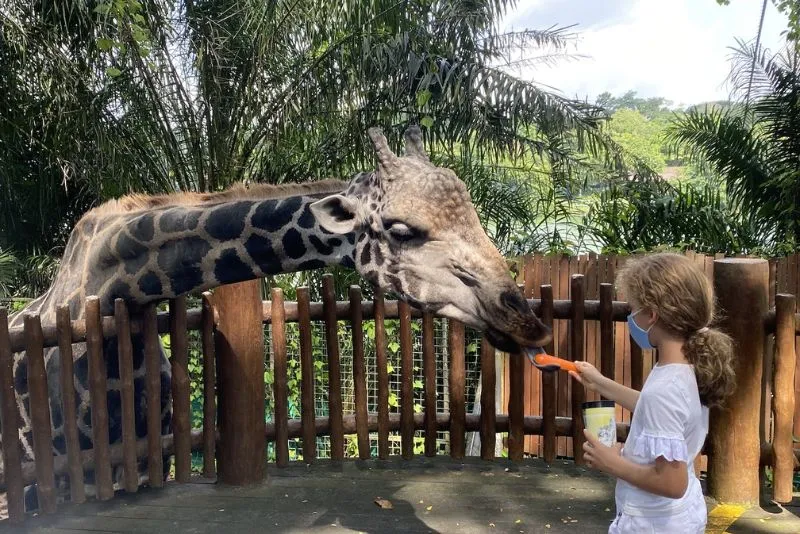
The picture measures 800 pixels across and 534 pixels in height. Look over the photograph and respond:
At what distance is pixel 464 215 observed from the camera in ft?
9.73

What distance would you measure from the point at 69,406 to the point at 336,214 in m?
1.63

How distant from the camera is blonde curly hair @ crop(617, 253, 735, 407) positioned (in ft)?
6.64

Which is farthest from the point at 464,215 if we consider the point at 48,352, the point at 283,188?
the point at 48,352

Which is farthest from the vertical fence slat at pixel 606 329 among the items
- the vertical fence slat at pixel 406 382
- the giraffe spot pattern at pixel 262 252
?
the giraffe spot pattern at pixel 262 252

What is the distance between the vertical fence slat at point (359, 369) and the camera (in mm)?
4156

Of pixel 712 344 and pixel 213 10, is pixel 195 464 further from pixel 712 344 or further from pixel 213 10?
pixel 712 344

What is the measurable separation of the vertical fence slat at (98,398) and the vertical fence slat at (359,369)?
138 cm

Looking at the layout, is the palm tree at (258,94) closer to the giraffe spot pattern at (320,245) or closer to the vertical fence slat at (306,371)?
the vertical fence slat at (306,371)

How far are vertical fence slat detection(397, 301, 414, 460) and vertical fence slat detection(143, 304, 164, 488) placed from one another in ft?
4.52

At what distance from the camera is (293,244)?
3133 millimetres

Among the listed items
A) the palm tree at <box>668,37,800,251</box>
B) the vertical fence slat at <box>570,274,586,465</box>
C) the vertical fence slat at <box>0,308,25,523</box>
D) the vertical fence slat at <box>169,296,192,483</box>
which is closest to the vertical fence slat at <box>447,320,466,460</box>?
the vertical fence slat at <box>570,274,586,465</box>

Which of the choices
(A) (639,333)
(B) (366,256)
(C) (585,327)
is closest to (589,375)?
(A) (639,333)

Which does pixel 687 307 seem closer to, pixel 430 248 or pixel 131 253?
pixel 430 248

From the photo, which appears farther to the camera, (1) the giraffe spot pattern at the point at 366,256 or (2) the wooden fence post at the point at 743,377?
(2) the wooden fence post at the point at 743,377
